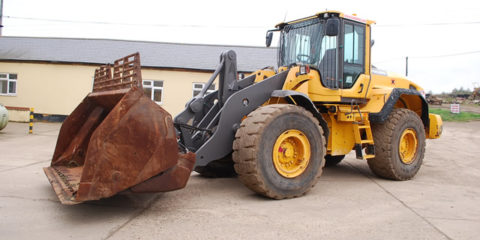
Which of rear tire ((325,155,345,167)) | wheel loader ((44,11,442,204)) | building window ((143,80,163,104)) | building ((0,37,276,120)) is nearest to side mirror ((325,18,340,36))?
wheel loader ((44,11,442,204))

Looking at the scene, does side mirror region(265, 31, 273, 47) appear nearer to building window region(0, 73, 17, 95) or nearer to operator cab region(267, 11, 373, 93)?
operator cab region(267, 11, 373, 93)

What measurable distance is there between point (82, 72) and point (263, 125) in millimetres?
17618

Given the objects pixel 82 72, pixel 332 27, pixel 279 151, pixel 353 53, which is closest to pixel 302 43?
pixel 353 53

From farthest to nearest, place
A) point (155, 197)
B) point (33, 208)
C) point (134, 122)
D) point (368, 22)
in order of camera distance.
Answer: point (368, 22) < point (155, 197) < point (33, 208) < point (134, 122)

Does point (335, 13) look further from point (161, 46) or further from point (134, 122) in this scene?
point (161, 46)

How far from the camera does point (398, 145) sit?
22.0 ft

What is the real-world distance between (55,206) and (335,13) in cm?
505

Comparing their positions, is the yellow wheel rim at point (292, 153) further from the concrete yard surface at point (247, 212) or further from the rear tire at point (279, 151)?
the concrete yard surface at point (247, 212)

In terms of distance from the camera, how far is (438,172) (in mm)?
7922

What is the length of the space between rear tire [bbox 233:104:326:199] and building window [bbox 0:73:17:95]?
20110 mm

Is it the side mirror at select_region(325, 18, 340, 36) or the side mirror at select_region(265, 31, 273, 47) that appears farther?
the side mirror at select_region(265, 31, 273, 47)

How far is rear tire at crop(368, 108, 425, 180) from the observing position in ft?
21.7

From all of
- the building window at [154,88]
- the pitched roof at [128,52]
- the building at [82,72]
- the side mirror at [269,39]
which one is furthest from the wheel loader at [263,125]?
the building window at [154,88]

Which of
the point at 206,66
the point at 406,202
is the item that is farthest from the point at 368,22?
the point at 206,66
